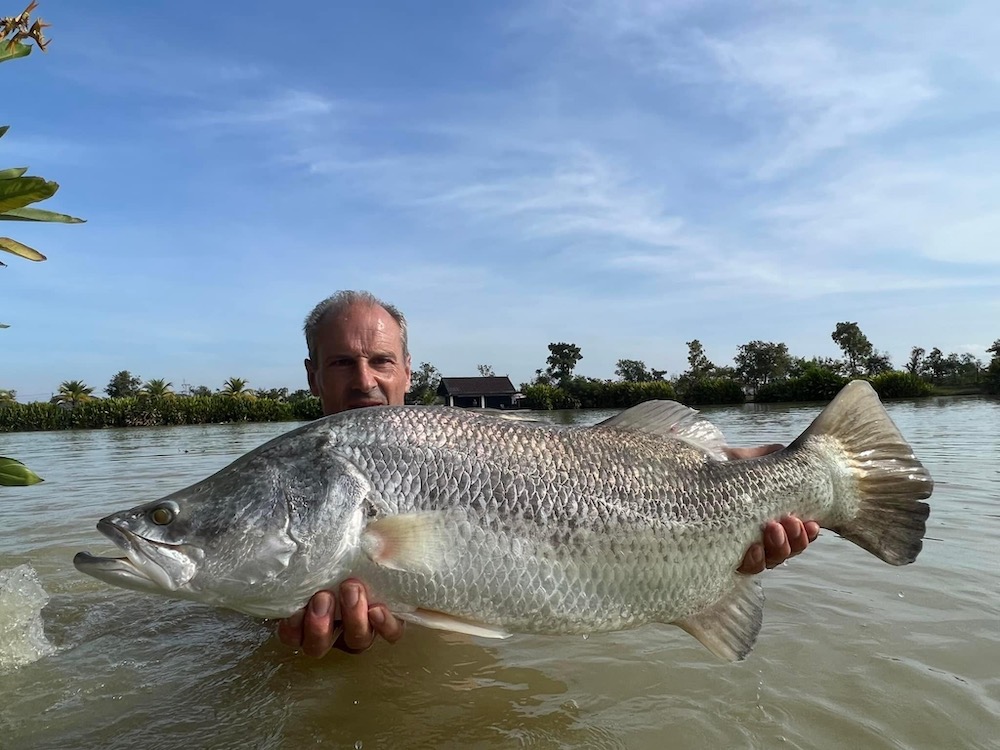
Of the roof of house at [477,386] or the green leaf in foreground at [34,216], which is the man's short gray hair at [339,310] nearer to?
the green leaf in foreground at [34,216]

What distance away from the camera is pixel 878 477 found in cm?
352

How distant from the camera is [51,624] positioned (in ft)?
17.7

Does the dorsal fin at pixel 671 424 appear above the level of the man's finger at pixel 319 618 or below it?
above

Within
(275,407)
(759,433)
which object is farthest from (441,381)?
(759,433)

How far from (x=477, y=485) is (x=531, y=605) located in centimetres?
55

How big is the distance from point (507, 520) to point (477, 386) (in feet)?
264

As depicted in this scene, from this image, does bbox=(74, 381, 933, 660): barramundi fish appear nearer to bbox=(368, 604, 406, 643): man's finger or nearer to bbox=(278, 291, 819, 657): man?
bbox=(368, 604, 406, 643): man's finger

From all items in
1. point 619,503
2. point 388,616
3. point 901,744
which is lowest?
→ point 901,744

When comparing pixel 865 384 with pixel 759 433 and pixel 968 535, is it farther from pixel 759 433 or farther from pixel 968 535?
pixel 759 433

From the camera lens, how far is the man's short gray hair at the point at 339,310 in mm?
5285

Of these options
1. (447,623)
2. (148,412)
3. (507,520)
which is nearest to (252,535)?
(447,623)

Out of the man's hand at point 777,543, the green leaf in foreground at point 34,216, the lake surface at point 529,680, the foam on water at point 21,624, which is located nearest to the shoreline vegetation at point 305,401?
the lake surface at point 529,680

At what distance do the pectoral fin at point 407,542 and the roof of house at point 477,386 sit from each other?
2982 inches

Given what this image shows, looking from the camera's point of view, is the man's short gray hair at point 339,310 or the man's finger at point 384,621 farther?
the man's short gray hair at point 339,310
